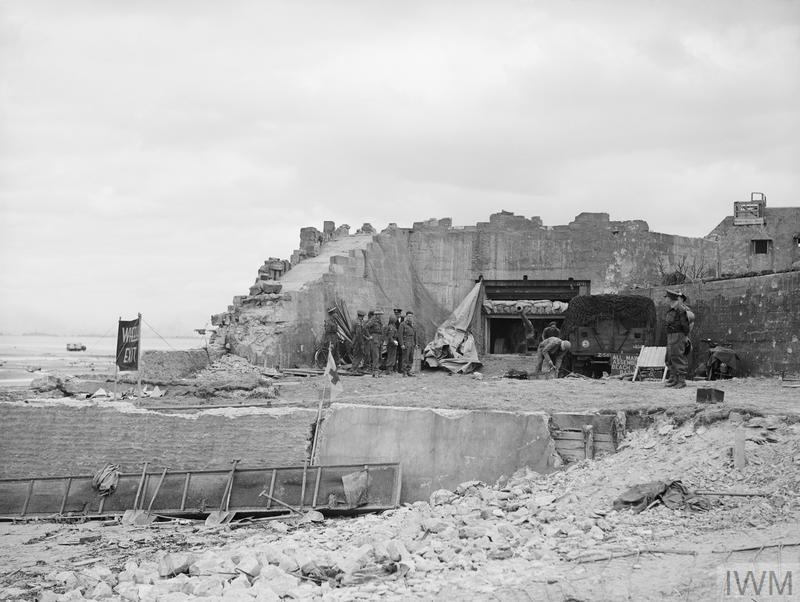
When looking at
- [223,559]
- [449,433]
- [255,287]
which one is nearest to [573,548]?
[223,559]

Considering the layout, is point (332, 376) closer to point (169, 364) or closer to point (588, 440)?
point (588, 440)

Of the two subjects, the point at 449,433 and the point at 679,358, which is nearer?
the point at 449,433

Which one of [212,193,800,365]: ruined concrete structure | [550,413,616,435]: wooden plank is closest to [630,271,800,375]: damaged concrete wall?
[212,193,800,365]: ruined concrete structure

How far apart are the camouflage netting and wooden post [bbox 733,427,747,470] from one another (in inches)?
397

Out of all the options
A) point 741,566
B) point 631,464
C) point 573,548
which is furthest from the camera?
point 631,464

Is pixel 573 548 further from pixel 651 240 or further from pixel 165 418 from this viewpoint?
pixel 651 240

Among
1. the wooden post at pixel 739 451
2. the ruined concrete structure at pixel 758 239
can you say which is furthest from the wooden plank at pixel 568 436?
the ruined concrete structure at pixel 758 239

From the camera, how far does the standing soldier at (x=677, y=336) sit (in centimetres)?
1410

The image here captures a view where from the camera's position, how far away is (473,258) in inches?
941

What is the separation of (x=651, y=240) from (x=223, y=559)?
17958 mm

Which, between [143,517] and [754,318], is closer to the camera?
[143,517]

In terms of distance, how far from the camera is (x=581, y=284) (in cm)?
2344

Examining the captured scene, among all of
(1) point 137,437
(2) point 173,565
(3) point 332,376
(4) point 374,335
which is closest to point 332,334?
(4) point 374,335

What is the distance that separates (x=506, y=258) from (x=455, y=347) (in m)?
3.94
